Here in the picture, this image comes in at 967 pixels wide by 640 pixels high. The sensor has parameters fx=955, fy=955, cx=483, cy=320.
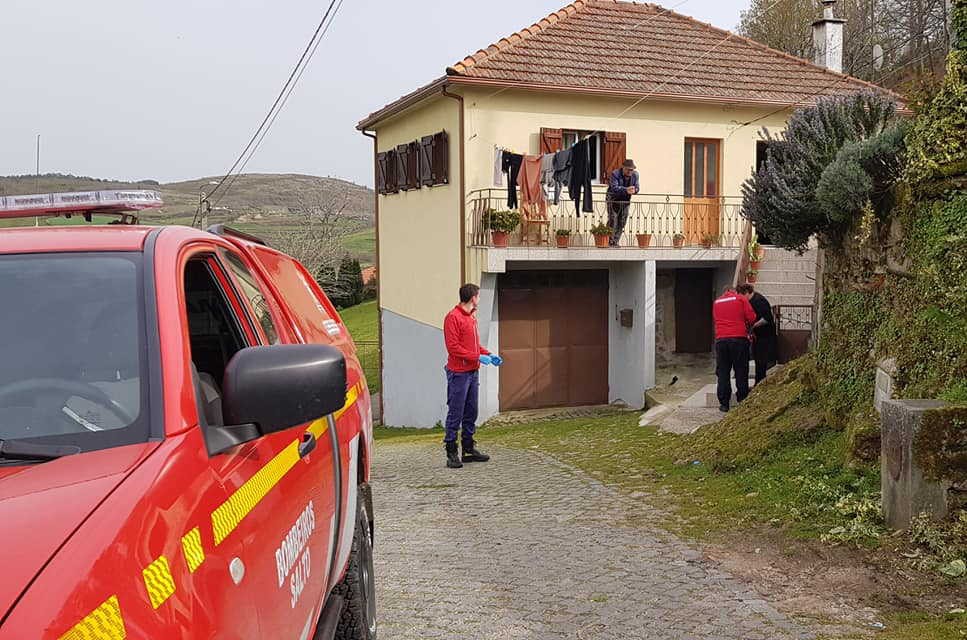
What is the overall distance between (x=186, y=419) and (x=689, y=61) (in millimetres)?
20729

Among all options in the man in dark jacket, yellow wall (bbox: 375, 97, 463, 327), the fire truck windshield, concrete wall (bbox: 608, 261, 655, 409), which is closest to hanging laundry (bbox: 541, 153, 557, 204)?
yellow wall (bbox: 375, 97, 463, 327)

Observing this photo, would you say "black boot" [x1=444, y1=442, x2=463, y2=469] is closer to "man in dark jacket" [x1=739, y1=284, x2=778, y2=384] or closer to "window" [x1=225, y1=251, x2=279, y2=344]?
"man in dark jacket" [x1=739, y1=284, x2=778, y2=384]

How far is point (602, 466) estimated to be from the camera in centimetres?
1045

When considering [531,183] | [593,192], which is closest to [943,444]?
[531,183]

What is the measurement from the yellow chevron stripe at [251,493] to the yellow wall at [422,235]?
645 inches

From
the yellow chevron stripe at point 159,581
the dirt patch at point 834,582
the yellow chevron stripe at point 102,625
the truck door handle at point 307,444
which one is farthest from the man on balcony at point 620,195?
the yellow chevron stripe at point 102,625

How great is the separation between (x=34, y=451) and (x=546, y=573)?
15.1 feet

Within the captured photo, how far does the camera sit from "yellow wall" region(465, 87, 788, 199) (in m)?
19.0

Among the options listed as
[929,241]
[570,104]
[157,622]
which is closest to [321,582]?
[157,622]

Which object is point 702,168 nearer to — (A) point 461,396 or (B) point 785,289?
(B) point 785,289

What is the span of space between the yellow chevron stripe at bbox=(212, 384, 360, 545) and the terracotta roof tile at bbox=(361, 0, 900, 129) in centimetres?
1625

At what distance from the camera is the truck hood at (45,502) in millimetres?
1607

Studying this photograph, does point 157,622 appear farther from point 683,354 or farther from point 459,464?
point 683,354

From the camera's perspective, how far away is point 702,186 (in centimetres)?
2084
